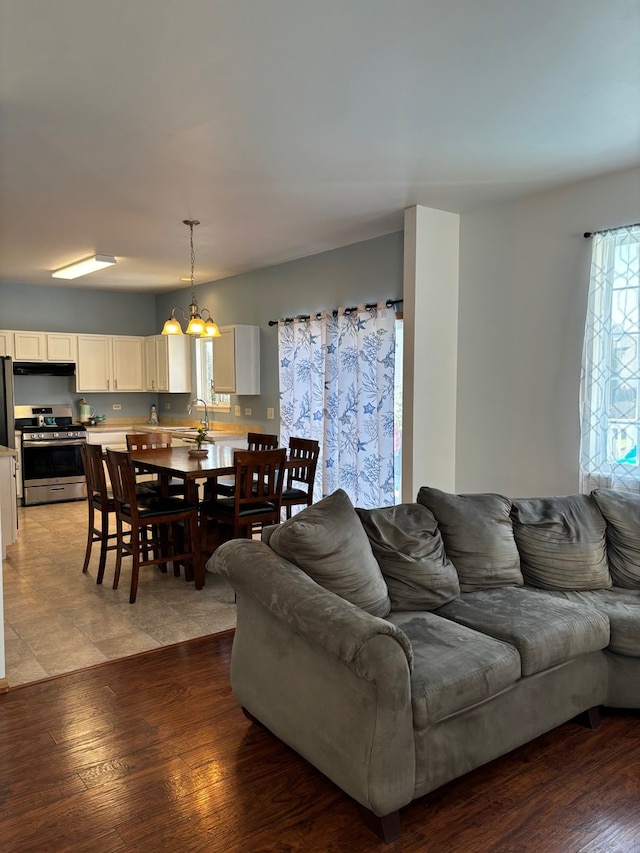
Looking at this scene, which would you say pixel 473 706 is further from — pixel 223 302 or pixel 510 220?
pixel 223 302

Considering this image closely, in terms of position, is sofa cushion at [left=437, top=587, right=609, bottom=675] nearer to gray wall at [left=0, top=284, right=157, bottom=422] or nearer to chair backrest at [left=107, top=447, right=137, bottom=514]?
chair backrest at [left=107, top=447, right=137, bottom=514]

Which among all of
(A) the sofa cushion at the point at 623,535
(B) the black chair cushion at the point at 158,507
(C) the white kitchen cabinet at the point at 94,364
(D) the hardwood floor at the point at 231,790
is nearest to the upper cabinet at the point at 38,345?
(C) the white kitchen cabinet at the point at 94,364

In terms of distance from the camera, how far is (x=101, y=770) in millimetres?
2287

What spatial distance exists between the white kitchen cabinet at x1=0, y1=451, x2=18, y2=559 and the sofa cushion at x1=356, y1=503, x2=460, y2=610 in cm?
347

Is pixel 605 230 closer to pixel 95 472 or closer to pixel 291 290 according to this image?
pixel 291 290

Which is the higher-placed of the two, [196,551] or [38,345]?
[38,345]

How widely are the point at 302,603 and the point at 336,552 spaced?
352 millimetres

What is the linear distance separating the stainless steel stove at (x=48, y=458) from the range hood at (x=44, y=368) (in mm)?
476

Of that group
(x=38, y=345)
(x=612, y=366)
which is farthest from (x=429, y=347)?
(x=38, y=345)

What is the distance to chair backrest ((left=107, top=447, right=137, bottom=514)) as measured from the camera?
391cm

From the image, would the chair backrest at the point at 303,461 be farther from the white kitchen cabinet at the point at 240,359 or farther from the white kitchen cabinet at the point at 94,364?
the white kitchen cabinet at the point at 94,364

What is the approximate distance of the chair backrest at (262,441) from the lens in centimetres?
542

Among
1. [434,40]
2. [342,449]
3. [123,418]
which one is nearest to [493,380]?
[342,449]

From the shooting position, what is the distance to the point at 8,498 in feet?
16.8
